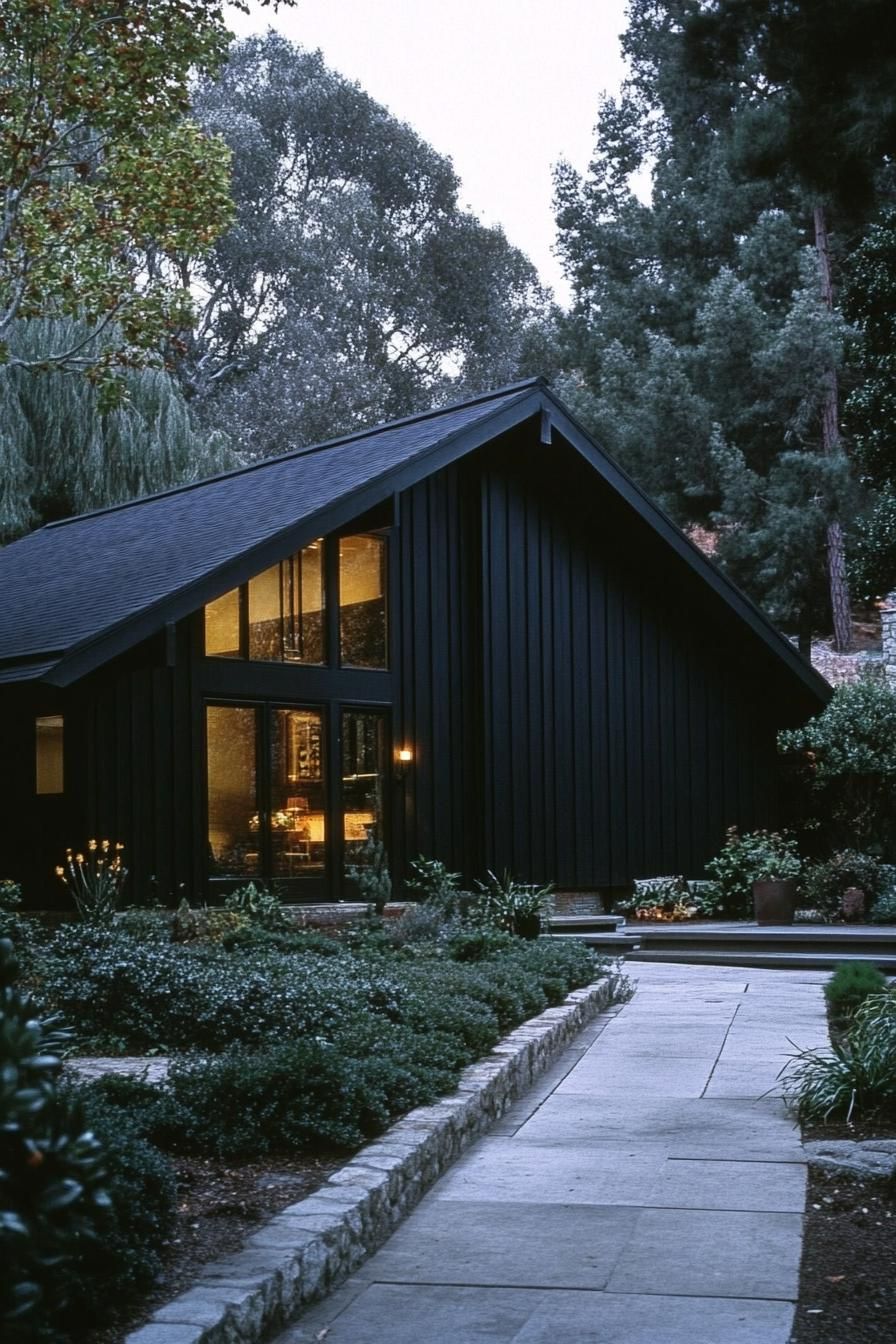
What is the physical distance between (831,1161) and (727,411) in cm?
2966

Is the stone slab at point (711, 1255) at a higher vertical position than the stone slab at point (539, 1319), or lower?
higher

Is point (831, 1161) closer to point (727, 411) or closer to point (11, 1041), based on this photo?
point (11, 1041)

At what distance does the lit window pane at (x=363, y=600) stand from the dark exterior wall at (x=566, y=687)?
0.33m

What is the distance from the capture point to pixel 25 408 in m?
24.5

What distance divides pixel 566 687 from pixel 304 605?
386cm

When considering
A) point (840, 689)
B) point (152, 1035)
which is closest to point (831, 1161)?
point (152, 1035)

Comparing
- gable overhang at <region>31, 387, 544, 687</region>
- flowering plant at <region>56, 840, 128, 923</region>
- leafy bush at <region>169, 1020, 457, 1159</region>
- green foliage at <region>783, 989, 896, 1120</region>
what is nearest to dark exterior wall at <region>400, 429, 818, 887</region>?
gable overhang at <region>31, 387, 544, 687</region>

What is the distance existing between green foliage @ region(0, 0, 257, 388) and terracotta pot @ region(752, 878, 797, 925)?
9230 mm

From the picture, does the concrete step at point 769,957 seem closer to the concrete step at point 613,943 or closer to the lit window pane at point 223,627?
the concrete step at point 613,943

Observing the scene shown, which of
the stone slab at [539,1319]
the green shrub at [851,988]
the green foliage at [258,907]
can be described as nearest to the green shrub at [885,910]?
the green foliage at [258,907]

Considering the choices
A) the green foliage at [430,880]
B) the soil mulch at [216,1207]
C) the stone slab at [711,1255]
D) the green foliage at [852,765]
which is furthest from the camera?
the green foliage at [852,765]

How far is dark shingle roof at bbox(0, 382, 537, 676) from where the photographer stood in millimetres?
14578

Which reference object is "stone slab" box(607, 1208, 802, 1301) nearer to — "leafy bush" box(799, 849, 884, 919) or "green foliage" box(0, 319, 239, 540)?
"leafy bush" box(799, 849, 884, 919)

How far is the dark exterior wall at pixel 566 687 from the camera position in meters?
18.0
